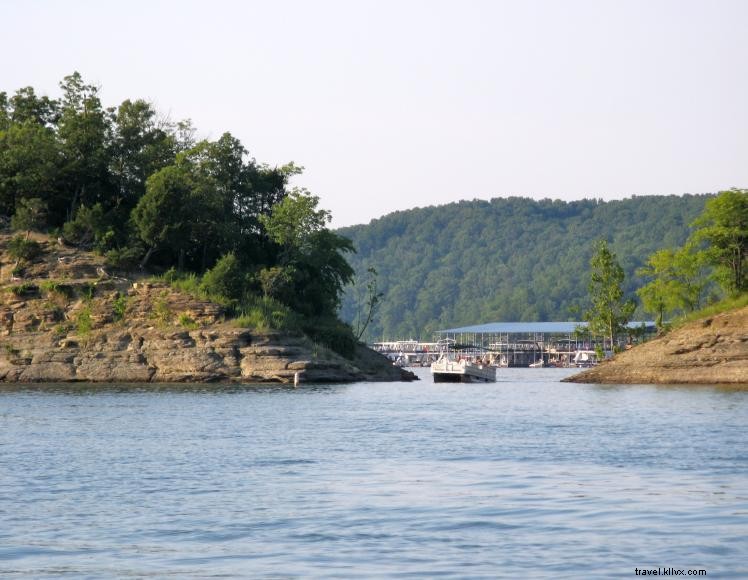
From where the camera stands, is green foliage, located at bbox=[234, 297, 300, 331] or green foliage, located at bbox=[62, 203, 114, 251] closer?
green foliage, located at bbox=[234, 297, 300, 331]

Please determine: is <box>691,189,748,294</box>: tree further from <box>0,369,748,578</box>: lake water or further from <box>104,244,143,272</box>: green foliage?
<box>104,244,143,272</box>: green foliage

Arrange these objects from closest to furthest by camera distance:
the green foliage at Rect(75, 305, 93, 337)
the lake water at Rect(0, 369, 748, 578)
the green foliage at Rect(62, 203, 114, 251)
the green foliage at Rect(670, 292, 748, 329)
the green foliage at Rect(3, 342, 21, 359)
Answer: the lake water at Rect(0, 369, 748, 578), the green foliage at Rect(670, 292, 748, 329), the green foliage at Rect(3, 342, 21, 359), the green foliage at Rect(75, 305, 93, 337), the green foliage at Rect(62, 203, 114, 251)

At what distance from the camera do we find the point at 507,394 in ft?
304

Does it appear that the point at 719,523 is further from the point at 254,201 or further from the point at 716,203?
the point at 254,201

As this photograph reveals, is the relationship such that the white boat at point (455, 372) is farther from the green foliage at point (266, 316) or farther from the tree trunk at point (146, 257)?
the tree trunk at point (146, 257)

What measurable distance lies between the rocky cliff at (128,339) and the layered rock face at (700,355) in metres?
24.5

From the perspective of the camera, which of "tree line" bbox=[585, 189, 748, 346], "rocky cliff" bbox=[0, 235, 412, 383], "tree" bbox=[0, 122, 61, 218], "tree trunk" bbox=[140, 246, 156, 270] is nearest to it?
"rocky cliff" bbox=[0, 235, 412, 383]

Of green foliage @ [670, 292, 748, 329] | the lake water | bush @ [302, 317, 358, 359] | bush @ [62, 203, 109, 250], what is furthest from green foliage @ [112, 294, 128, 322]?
green foliage @ [670, 292, 748, 329]

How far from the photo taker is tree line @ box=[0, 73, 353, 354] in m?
106

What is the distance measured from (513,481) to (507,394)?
5851cm

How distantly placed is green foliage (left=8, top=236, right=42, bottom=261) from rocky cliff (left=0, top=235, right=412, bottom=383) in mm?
1179

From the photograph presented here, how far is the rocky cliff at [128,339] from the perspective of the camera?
96.2 metres

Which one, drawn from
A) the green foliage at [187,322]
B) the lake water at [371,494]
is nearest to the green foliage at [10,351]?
the green foliage at [187,322]

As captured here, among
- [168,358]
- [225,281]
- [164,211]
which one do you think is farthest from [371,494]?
[164,211]
